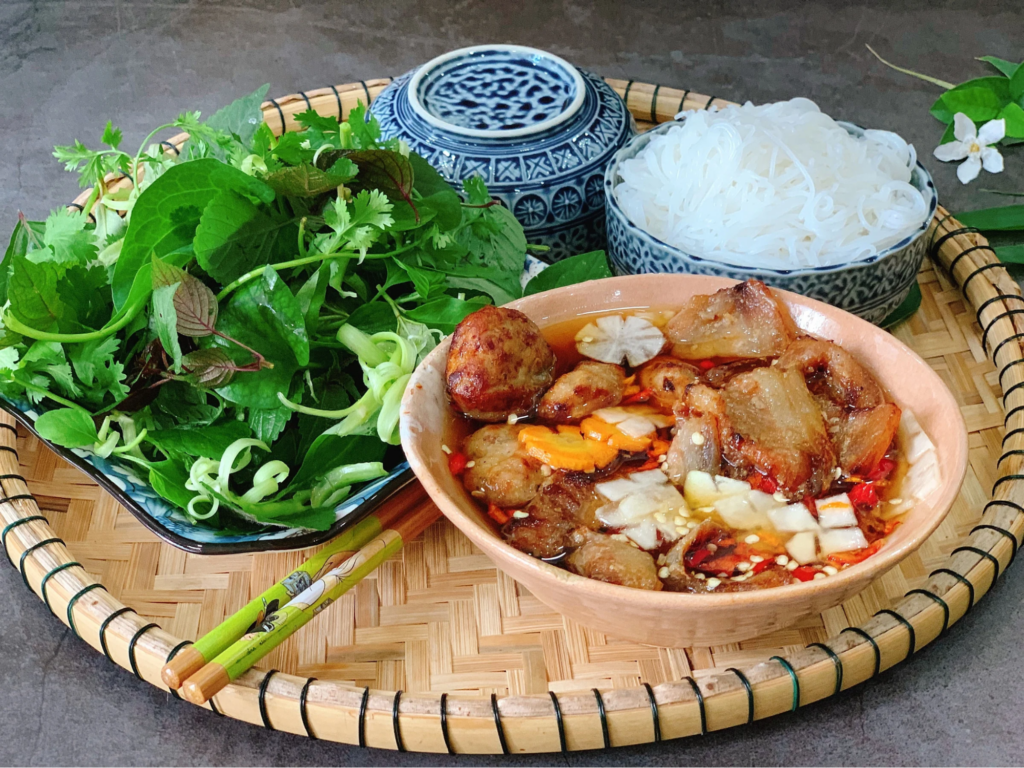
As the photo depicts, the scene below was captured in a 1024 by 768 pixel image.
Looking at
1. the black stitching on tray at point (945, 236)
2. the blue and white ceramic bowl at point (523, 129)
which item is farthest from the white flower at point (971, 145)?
the blue and white ceramic bowl at point (523, 129)

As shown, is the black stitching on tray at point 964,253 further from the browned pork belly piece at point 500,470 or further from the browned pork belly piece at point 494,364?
the browned pork belly piece at point 500,470

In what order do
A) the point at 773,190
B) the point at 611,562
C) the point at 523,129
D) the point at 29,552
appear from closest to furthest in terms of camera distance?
the point at 611,562, the point at 29,552, the point at 773,190, the point at 523,129

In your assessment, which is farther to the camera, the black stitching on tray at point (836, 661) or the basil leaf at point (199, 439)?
the basil leaf at point (199, 439)

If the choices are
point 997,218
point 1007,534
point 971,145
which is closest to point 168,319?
point 1007,534

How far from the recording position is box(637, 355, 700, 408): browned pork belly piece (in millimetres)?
1795

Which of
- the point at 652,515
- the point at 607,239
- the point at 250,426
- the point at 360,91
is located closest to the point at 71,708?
the point at 250,426

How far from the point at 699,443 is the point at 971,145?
6.45 feet

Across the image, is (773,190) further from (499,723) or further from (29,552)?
(29,552)

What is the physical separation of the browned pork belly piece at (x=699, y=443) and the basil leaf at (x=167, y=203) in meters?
0.96

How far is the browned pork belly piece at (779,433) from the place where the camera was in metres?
1.62

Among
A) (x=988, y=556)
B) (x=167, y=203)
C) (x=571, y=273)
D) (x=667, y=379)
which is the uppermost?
(x=167, y=203)

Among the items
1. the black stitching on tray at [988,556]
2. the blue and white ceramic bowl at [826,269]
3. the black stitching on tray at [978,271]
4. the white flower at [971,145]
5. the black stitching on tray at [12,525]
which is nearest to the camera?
the black stitching on tray at [988,556]

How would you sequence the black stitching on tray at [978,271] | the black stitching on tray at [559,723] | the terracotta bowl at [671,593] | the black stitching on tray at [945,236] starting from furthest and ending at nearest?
the black stitching on tray at [945,236] < the black stitching on tray at [978,271] < the black stitching on tray at [559,723] < the terracotta bowl at [671,593]

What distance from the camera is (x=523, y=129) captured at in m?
2.46
